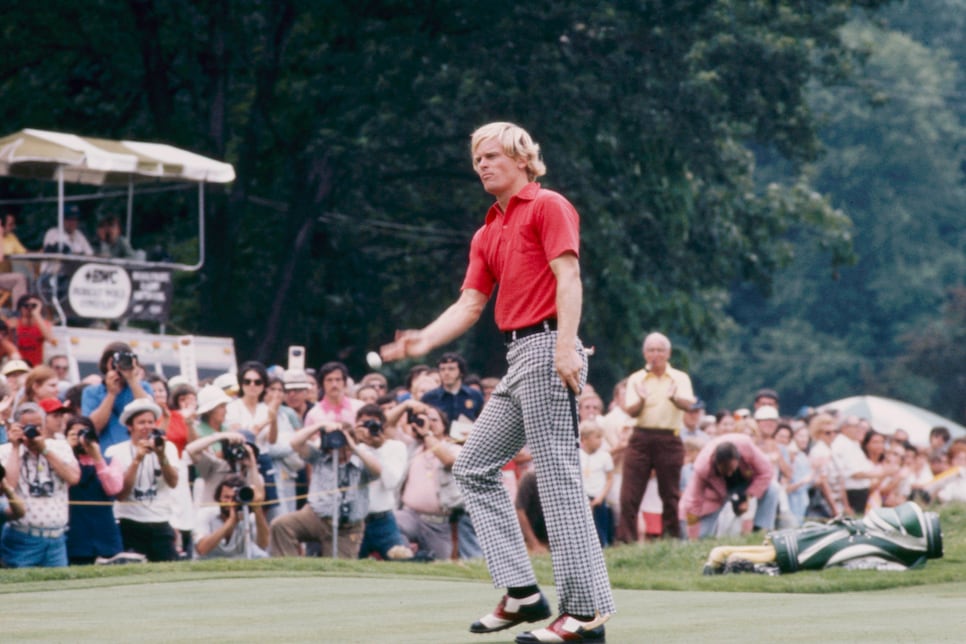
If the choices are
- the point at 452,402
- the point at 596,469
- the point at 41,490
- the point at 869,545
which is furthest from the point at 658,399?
the point at 41,490

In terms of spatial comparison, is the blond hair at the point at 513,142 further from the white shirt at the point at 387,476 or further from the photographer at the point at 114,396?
the white shirt at the point at 387,476

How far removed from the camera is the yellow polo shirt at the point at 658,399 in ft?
58.3

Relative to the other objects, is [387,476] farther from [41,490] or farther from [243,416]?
[41,490]

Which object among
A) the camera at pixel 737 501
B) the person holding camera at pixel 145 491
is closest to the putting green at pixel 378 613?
the person holding camera at pixel 145 491

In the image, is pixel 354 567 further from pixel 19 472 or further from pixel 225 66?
pixel 225 66

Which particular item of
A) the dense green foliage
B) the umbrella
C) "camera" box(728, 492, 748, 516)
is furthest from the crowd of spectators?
the umbrella

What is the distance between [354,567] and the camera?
12.0 m

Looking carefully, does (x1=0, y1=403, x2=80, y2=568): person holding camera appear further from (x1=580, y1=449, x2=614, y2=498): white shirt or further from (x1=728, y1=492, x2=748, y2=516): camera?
(x1=728, y1=492, x2=748, y2=516): camera

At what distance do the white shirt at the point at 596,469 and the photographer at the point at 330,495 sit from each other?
3500 mm

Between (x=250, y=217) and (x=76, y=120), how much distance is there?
3.21m

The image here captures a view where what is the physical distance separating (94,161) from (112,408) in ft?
26.6

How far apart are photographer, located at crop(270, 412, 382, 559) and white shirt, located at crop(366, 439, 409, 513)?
7 cm

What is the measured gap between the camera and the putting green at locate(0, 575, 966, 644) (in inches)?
296

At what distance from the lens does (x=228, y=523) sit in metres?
14.0
